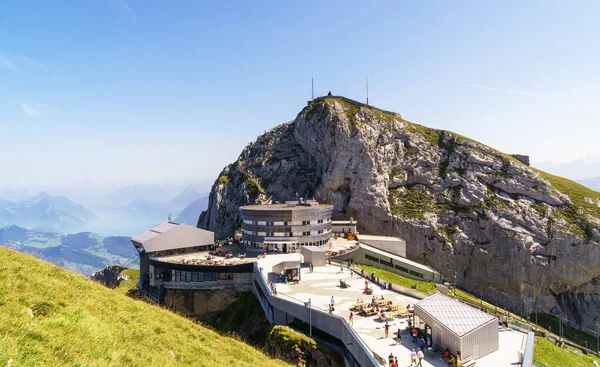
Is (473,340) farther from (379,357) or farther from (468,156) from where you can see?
(468,156)

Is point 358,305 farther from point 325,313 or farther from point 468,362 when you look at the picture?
point 468,362

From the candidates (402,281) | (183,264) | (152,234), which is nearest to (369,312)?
(402,281)

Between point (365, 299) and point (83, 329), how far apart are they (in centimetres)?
3488

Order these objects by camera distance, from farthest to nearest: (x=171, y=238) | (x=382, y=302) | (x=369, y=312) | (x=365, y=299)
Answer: (x=171, y=238) < (x=365, y=299) < (x=382, y=302) < (x=369, y=312)

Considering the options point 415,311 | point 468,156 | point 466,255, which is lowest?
point 466,255

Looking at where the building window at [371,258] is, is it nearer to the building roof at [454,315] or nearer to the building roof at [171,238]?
the building roof at [171,238]

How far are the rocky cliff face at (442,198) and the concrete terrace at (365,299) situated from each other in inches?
2163

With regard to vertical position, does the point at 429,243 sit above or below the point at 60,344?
below

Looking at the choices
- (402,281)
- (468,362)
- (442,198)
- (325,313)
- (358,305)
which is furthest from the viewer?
(442,198)

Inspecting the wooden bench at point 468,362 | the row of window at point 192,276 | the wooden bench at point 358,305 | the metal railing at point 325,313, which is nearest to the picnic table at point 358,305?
the wooden bench at point 358,305

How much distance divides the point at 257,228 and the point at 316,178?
56.9 m

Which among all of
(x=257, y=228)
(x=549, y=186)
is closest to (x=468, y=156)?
(x=549, y=186)

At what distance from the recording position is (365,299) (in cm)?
4162

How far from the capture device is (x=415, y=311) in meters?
32.1
